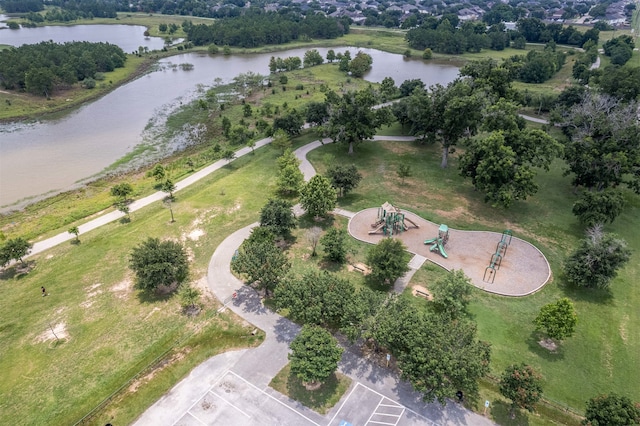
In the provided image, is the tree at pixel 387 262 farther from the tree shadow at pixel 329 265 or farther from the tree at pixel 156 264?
the tree at pixel 156 264

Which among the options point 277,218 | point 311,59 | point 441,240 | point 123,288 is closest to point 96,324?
point 123,288

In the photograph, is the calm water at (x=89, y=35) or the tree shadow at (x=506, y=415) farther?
the calm water at (x=89, y=35)

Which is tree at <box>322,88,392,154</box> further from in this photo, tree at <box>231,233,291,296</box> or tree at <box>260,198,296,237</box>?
tree at <box>231,233,291,296</box>

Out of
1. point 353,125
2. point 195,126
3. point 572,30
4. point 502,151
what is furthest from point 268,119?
point 572,30

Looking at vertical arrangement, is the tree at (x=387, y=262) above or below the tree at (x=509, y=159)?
below

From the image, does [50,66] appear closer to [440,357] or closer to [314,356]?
[314,356]

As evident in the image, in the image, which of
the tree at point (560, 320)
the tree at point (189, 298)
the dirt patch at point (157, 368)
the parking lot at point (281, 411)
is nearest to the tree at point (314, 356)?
the parking lot at point (281, 411)

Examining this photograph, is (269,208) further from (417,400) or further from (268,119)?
(268,119)
